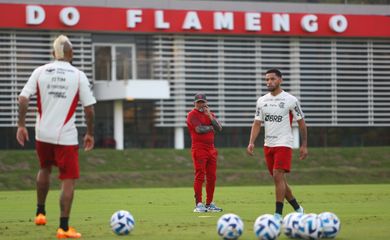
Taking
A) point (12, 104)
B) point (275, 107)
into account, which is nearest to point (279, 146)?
point (275, 107)

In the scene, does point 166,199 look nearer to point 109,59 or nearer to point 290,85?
point 109,59

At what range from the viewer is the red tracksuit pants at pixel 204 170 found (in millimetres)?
18547

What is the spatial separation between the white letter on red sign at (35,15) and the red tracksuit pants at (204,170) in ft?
80.2

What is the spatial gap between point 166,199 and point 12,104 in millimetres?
20776

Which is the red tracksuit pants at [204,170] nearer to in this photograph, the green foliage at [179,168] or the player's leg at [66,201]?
the player's leg at [66,201]

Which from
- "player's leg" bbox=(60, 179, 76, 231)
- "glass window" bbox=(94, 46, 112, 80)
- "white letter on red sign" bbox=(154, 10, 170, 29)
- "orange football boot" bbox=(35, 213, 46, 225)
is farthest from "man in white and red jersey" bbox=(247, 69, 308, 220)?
"white letter on red sign" bbox=(154, 10, 170, 29)

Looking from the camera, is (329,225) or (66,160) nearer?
(329,225)

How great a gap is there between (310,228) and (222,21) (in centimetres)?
3364

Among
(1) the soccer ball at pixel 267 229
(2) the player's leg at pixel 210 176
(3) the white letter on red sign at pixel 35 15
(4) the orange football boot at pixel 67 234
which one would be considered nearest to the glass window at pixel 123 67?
(3) the white letter on red sign at pixel 35 15

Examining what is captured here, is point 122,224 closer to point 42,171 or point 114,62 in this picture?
point 42,171

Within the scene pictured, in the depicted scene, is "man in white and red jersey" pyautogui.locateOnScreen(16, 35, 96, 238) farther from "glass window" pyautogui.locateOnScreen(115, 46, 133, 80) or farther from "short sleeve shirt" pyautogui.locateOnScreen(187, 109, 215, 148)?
"glass window" pyautogui.locateOnScreen(115, 46, 133, 80)

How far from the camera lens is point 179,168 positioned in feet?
122

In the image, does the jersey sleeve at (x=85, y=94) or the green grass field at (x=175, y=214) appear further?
the green grass field at (x=175, y=214)

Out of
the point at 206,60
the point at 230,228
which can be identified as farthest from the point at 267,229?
the point at 206,60
